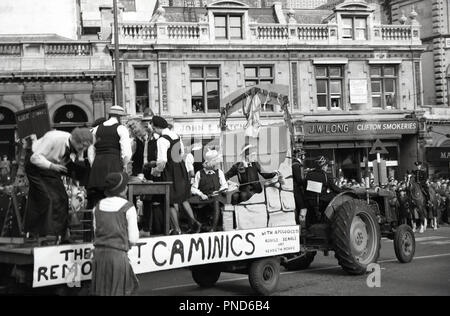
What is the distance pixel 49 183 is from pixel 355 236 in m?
5.71

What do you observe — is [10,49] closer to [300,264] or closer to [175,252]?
[300,264]

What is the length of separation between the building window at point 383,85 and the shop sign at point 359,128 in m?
1.18

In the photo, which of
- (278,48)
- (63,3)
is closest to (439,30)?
(278,48)

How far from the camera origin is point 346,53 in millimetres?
34156

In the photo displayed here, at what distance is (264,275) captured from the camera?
981 cm

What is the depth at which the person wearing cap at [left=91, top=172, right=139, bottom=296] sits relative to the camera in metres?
6.91

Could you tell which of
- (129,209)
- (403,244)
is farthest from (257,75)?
(129,209)

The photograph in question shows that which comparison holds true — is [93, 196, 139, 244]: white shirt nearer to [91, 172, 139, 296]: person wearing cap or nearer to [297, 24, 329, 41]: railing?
[91, 172, 139, 296]: person wearing cap

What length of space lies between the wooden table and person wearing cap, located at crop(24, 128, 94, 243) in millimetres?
796

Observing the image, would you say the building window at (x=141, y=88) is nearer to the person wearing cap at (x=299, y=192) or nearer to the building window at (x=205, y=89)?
the building window at (x=205, y=89)

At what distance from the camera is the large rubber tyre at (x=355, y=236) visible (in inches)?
436

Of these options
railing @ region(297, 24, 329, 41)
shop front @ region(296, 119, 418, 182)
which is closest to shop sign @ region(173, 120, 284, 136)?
shop front @ region(296, 119, 418, 182)
